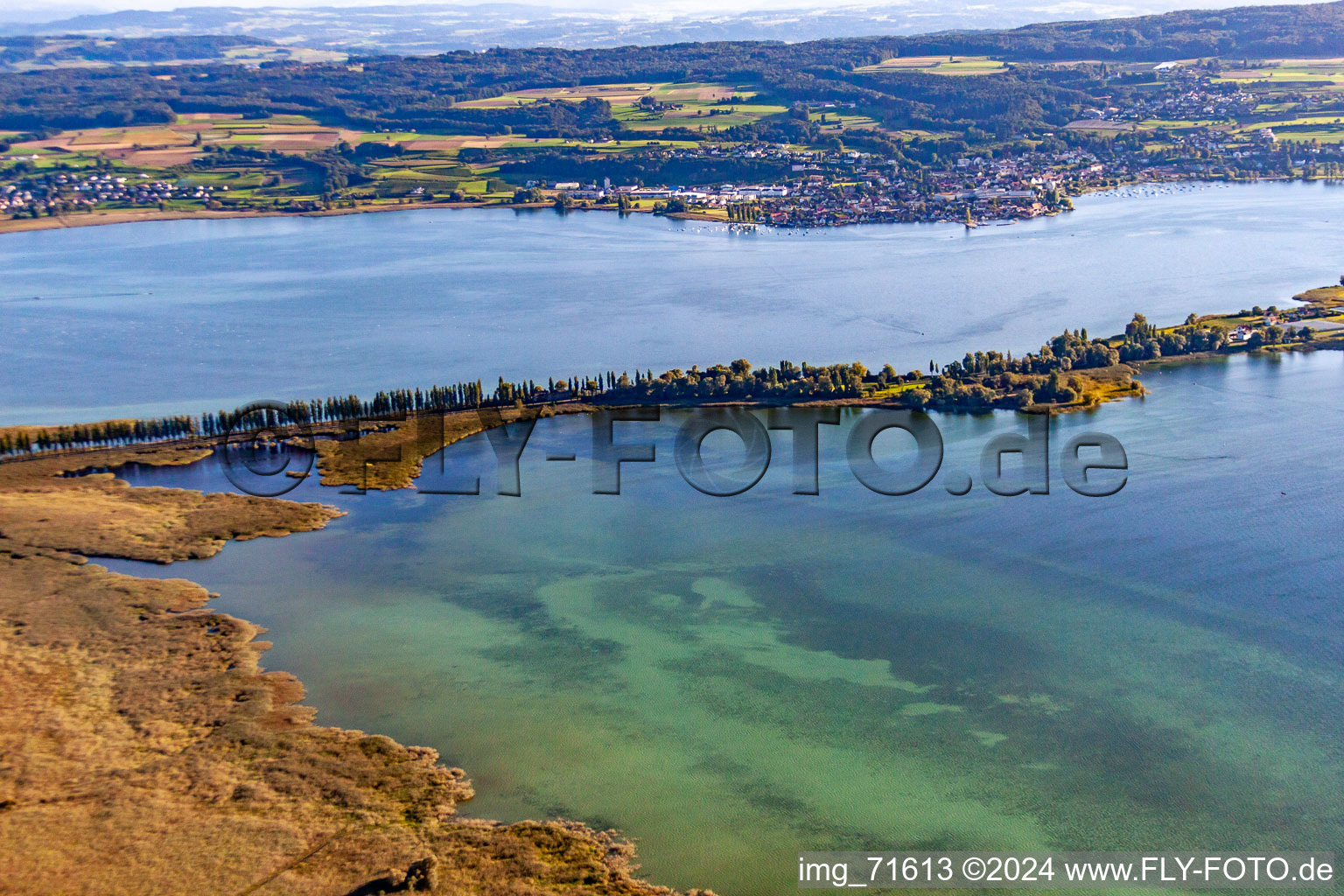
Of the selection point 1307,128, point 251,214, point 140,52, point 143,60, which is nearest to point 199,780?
point 251,214

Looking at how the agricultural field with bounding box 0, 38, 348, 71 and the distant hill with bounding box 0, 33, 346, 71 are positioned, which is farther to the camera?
the distant hill with bounding box 0, 33, 346, 71

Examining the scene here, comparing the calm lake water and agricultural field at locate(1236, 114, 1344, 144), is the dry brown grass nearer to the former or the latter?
the calm lake water

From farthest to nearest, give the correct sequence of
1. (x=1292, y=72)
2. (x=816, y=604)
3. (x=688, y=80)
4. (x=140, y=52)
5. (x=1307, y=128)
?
(x=140, y=52)
(x=688, y=80)
(x=1292, y=72)
(x=1307, y=128)
(x=816, y=604)

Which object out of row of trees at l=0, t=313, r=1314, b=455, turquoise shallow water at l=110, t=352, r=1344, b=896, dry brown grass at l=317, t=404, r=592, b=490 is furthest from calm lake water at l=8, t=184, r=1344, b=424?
turquoise shallow water at l=110, t=352, r=1344, b=896

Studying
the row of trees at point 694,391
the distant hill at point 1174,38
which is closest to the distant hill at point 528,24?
the distant hill at point 1174,38

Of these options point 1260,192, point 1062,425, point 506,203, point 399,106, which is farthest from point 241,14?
point 1062,425

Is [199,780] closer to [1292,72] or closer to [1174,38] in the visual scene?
[1292,72]
